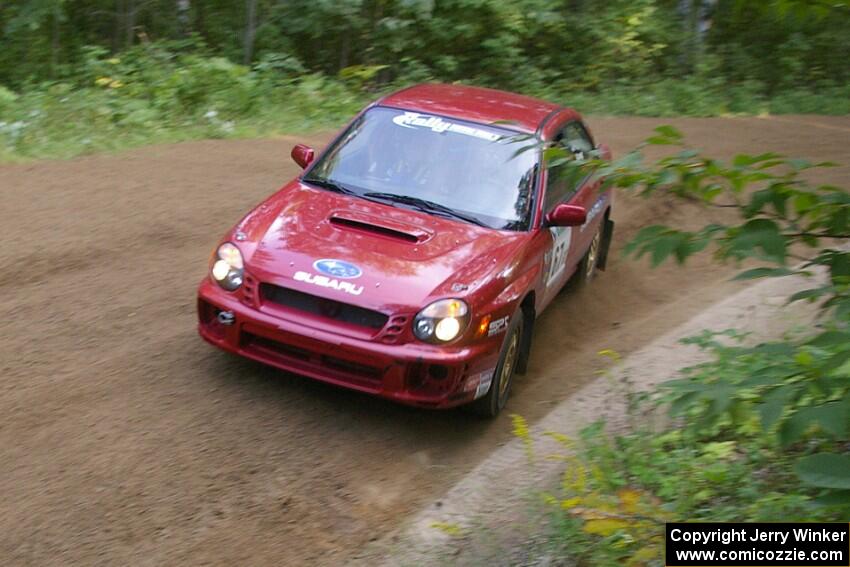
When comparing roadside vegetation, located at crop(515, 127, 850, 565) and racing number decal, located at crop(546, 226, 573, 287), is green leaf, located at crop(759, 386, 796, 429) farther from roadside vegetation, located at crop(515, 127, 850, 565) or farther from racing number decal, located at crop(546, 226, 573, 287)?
racing number decal, located at crop(546, 226, 573, 287)

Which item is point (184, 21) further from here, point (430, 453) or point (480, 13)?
point (430, 453)

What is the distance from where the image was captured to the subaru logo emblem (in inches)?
217

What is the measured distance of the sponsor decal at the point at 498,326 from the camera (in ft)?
18.4

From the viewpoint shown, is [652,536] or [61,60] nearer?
[652,536]

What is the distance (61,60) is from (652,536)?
50.8 feet

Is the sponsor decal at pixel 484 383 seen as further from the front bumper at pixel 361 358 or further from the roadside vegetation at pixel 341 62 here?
the roadside vegetation at pixel 341 62

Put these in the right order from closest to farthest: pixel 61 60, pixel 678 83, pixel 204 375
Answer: pixel 204 375 → pixel 61 60 → pixel 678 83

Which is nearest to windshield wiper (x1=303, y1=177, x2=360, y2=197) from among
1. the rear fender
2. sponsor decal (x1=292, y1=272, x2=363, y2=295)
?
sponsor decal (x1=292, y1=272, x2=363, y2=295)

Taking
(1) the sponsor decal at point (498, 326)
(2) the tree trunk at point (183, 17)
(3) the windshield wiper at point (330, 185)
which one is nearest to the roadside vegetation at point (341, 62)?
(2) the tree trunk at point (183, 17)

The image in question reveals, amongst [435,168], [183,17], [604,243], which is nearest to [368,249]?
[435,168]

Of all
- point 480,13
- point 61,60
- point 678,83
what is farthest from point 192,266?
point 678,83

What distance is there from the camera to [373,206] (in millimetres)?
6273

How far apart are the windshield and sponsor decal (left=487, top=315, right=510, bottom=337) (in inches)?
30.2

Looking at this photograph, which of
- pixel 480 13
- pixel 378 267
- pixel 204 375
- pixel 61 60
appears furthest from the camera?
pixel 480 13
